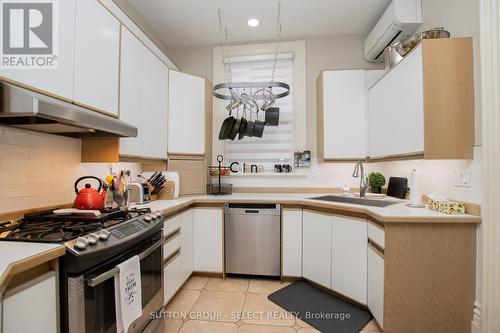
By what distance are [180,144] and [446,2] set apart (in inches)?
103

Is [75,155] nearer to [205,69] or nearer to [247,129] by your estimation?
[247,129]

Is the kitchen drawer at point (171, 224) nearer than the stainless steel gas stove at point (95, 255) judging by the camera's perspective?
No

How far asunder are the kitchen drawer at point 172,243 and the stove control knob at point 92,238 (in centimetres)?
85

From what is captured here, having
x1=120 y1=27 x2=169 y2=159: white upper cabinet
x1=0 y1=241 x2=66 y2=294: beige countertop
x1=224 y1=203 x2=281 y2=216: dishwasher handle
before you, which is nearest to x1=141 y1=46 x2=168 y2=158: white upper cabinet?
x1=120 y1=27 x2=169 y2=159: white upper cabinet

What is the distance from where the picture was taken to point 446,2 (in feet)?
A: 6.05

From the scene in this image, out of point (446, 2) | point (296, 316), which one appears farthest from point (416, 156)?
point (296, 316)

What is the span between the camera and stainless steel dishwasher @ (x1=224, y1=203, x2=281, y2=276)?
95.8 inches

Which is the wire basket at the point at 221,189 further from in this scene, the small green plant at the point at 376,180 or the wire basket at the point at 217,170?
the small green plant at the point at 376,180

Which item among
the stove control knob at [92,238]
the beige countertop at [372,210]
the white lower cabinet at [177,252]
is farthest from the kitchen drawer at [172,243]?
the stove control knob at [92,238]

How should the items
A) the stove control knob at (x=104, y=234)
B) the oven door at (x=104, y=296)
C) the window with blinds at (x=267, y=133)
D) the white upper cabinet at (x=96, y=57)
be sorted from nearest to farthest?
the oven door at (x=104, y=296) → the stove control knob at (x=104, y=234) → the white upper cabinet at (x=96, y=57) → the window with blinds at (x=267, y=133)

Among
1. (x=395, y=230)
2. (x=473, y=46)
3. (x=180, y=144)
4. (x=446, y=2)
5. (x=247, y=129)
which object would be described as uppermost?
(x=446, y=2)

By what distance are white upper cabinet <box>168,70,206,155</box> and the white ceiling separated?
603 mm

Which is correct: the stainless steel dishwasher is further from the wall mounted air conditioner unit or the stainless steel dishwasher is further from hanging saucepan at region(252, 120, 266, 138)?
the wall mounted air conditioner unit

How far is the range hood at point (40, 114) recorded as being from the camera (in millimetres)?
1023
